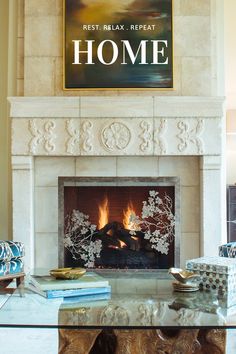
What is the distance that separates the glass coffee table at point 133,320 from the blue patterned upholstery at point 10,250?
129cm

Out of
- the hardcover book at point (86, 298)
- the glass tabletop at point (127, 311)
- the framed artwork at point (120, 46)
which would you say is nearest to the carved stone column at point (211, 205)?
the framed artwork at point (120, 46)

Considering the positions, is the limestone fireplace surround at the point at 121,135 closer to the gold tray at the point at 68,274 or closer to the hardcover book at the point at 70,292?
the gold tray at the point at 68,274

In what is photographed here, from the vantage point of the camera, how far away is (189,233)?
4051 mm

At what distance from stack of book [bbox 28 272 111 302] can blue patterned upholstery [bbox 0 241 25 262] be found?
1.35m

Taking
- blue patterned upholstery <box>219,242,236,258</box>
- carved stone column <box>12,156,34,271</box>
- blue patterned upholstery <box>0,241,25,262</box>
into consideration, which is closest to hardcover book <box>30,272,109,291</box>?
blue patterned upholstery <box>0,241,25,262</box>

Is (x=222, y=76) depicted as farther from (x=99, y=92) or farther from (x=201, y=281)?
(x=201, y=281)

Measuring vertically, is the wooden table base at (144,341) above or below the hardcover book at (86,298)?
below

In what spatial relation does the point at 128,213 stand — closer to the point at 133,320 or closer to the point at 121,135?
the point at 121,135

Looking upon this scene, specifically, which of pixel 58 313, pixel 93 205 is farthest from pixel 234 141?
pixel 58 313

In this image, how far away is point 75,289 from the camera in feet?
6.67

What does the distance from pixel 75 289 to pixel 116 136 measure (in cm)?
205

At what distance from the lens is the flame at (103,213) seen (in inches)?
161

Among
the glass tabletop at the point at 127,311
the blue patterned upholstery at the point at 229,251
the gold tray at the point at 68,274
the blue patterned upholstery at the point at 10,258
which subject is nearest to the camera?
the glass tabletop at the point at 127,311

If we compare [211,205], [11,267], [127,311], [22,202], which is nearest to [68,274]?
[127,311]
